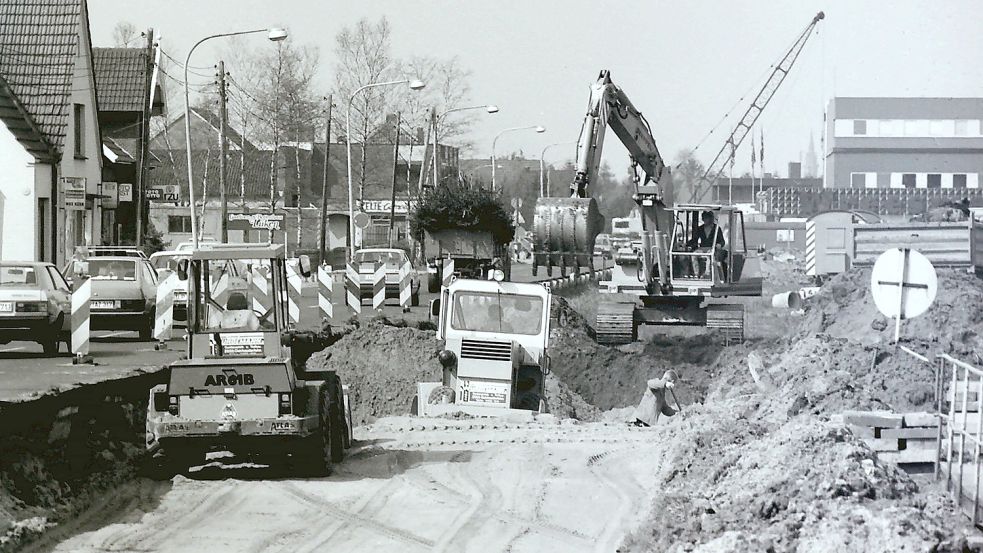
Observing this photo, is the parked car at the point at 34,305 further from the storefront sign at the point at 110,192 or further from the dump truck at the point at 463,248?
the storefront sign at the point at 110,192

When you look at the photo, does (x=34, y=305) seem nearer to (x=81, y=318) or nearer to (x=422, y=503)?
(x=81, y=318)

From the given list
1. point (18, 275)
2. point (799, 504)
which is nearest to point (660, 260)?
point (18, 275)

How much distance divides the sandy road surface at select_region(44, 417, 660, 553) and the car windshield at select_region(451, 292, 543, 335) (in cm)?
284

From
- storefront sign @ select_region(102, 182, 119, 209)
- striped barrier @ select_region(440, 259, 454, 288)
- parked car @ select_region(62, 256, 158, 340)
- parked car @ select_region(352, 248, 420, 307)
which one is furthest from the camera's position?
storefront sign @ select_region(102, 182, 119, 209)

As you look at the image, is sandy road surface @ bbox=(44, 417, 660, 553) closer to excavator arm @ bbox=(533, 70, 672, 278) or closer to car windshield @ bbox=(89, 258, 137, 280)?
excavator arm @ bbox=(533, 70, 672, 278)

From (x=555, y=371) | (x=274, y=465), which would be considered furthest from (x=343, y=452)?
(x=555, y=371)

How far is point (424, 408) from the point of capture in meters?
18.5

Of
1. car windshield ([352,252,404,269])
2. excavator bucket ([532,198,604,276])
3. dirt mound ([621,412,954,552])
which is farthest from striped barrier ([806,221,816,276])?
dirt mound ([621,412,954,552])

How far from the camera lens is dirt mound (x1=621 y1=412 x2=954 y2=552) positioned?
762 centimetres

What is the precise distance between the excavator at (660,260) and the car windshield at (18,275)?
33.8ft

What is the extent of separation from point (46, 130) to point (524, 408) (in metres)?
24.7

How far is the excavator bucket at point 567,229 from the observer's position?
2467 centimetres

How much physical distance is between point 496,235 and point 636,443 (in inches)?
857

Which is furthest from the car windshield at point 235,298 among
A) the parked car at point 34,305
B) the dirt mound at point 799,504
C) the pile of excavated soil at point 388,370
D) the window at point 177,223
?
the window at point 177,223
